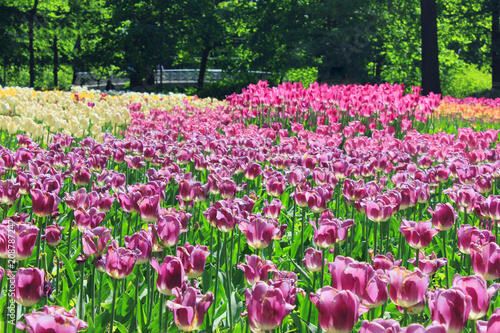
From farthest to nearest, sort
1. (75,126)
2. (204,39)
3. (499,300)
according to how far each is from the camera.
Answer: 1. (204,39)
2. (75,126)
3. (499,300)

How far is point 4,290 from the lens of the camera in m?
2.54

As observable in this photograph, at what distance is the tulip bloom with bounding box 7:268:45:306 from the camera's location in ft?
5.15

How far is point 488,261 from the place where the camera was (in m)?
1.81

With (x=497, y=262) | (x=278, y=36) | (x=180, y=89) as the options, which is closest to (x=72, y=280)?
(x=497, y=262)

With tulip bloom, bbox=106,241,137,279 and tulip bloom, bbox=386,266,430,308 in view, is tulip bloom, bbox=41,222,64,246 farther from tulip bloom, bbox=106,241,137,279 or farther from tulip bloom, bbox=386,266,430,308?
tulip bloom, bbox=386,266,430,308

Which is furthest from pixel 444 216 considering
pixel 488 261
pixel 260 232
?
pixel 260 232

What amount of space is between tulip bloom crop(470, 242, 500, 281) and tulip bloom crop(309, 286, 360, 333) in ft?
2.46

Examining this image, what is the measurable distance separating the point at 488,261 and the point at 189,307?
1033 millimetres

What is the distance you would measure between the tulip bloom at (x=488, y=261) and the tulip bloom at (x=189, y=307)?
0.95 metres

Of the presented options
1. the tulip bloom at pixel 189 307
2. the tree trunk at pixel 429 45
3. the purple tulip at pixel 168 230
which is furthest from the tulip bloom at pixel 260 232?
the tree trunk at pixel 429 45

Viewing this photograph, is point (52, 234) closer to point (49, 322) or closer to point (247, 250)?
point (49, 322)

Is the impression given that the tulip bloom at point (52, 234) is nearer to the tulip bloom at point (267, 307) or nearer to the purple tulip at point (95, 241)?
the purple tulip at point (95, 241)

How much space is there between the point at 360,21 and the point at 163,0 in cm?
919

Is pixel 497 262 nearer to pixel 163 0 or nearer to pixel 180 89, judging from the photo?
pixel 163 0
